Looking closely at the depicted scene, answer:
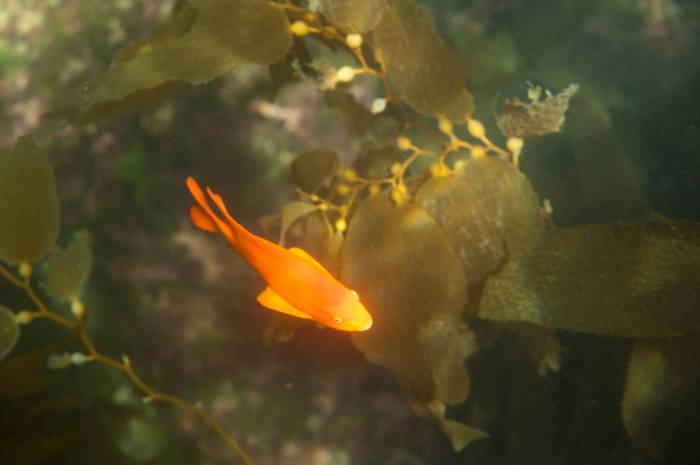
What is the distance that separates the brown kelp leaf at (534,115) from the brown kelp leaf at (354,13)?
0.58 m

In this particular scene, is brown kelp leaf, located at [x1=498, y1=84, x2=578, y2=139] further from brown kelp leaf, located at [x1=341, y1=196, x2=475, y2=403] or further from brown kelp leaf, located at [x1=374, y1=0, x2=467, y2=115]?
brown kelp leaf, located at [x1=341, y1=196, x2=475, y2=403]

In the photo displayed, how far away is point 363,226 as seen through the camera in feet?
6.99

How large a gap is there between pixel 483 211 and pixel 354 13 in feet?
2.79

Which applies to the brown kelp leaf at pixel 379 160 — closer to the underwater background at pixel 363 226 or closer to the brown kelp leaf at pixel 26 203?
the underwater background at pixel 363 226

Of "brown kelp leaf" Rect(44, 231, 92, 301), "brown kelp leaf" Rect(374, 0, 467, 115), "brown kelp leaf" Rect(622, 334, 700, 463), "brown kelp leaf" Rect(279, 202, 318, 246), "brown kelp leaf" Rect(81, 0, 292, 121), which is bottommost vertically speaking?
"brown kelp leaf" Rect(622, 334, 700, 463)

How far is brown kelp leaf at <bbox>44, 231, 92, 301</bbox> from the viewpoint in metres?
2.35

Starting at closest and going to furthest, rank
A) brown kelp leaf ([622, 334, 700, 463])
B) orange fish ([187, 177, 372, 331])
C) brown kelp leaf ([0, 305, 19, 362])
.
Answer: orange fish ([187, 177, 372, 331]) < brown kelp leaf ([622, 334, 700, 463]) < brown kelp leaf ([0, 305, 19, 362])

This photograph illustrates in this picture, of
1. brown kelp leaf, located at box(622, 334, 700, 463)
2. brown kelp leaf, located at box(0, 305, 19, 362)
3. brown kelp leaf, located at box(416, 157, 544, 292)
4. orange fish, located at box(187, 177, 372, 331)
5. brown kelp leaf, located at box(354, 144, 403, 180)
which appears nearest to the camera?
orange fish, located at box(187, 177, 372, 331)

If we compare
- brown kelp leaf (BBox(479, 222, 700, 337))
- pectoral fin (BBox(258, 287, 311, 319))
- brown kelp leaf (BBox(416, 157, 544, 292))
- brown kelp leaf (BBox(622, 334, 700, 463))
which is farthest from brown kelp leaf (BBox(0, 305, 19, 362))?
Answer: brown kelp leaf (BBox(622, 334, 700, 463))

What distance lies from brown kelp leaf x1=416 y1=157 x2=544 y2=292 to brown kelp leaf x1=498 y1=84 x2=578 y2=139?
14cm

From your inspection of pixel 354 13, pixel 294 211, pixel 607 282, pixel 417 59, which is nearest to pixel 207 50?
pixel 354 13

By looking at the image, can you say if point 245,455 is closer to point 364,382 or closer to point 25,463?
point 364,382

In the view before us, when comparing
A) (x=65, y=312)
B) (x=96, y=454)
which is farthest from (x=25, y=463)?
(x=65, y=312)

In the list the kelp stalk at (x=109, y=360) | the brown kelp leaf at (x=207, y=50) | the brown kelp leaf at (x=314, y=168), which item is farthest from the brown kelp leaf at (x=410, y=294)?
the kelp stalk at (x=109, y=360)
